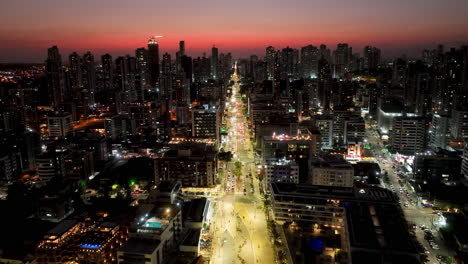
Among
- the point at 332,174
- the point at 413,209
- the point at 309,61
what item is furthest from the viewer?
the point at 309,61

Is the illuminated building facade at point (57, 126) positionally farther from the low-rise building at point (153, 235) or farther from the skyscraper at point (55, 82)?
the low-rise building at point (153, 235)

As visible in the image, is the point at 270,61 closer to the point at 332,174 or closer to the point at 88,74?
the point at 88,74

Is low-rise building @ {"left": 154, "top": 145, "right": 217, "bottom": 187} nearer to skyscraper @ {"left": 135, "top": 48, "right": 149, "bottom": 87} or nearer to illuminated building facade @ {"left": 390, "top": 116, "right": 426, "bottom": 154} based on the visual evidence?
illuminated building facade @ {"left": 390, "top": 116, "right": 426, "bottom": 154}

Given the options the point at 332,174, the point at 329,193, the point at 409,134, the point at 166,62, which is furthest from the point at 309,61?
the point at 329,193

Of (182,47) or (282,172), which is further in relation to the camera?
(182,47)

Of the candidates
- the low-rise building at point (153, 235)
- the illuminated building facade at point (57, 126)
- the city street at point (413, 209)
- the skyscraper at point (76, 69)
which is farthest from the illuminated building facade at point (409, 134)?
the skyscraper at point (76, 69)

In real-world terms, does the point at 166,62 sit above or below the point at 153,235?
above
